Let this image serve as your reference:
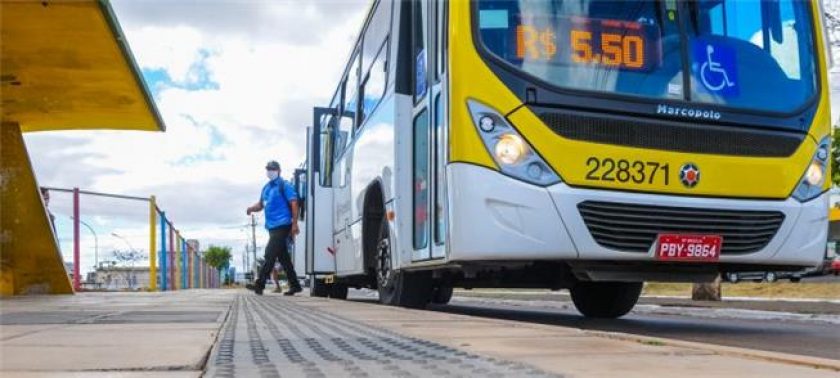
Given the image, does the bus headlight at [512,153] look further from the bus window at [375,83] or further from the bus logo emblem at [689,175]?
the bus window at [375,83]

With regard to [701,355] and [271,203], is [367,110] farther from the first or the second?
[701,355]

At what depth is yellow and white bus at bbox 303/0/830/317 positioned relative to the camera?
5441 millimetres

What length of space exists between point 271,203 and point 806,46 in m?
8.09

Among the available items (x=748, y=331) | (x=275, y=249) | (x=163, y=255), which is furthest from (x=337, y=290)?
(x=748, y=331)

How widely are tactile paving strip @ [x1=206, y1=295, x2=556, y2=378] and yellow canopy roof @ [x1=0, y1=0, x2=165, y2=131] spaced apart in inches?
147

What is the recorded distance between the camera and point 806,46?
6.28 metres

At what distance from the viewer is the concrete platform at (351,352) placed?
9.50 ft

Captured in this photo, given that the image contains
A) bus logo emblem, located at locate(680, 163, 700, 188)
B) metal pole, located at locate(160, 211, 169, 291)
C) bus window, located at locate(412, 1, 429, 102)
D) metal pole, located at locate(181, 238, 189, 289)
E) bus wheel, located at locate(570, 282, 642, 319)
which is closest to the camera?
bus logo emblem, located at locate(680, 163, 700, 188)

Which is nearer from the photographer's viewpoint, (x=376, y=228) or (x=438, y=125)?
(x=438, y=125)

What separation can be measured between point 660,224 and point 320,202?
7.21 meters

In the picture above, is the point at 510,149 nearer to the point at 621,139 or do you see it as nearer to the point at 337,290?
the point at 621,139

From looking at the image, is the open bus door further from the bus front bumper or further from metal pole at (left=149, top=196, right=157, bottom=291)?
the bus front bumper

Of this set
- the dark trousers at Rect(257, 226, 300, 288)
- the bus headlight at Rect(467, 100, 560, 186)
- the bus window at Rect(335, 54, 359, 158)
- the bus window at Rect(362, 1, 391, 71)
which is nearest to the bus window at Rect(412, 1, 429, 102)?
the bus window at Rect(362, 1, 391, 71)

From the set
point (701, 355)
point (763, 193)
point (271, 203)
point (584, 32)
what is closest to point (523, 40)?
point (584, 32)
